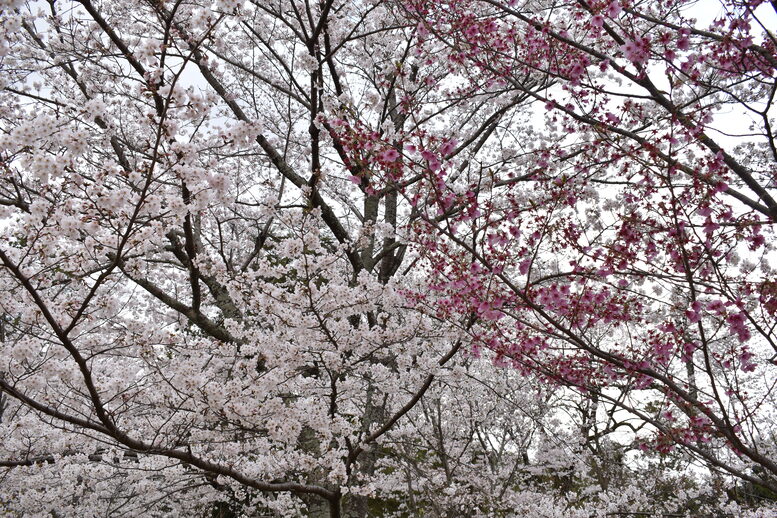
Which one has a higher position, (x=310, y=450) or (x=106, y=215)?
(x=106, y=215)

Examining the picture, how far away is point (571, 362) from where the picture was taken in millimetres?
4098

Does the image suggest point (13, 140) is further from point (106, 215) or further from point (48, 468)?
point (48, 468)

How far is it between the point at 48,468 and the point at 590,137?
7763 millimetres

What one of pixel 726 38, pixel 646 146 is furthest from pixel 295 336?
pixel 726 38

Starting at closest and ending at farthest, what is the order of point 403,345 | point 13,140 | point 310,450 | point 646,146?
point 13,140 → point 646,146 → point 403,345 → point 310,450

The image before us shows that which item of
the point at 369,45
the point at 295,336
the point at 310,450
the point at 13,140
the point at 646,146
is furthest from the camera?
the point at 369,45

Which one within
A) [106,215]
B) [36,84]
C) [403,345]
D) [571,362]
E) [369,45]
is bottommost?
[571,362]

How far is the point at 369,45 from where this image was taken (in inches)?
293

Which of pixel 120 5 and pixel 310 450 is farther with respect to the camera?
pixel 120 5

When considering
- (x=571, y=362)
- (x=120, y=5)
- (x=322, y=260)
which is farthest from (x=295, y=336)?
(x=120, y=5)

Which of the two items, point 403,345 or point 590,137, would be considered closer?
point 403,345

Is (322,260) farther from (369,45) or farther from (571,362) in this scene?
(369,45)

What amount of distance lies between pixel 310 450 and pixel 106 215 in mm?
3594

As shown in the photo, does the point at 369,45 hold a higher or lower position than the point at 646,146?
higher
